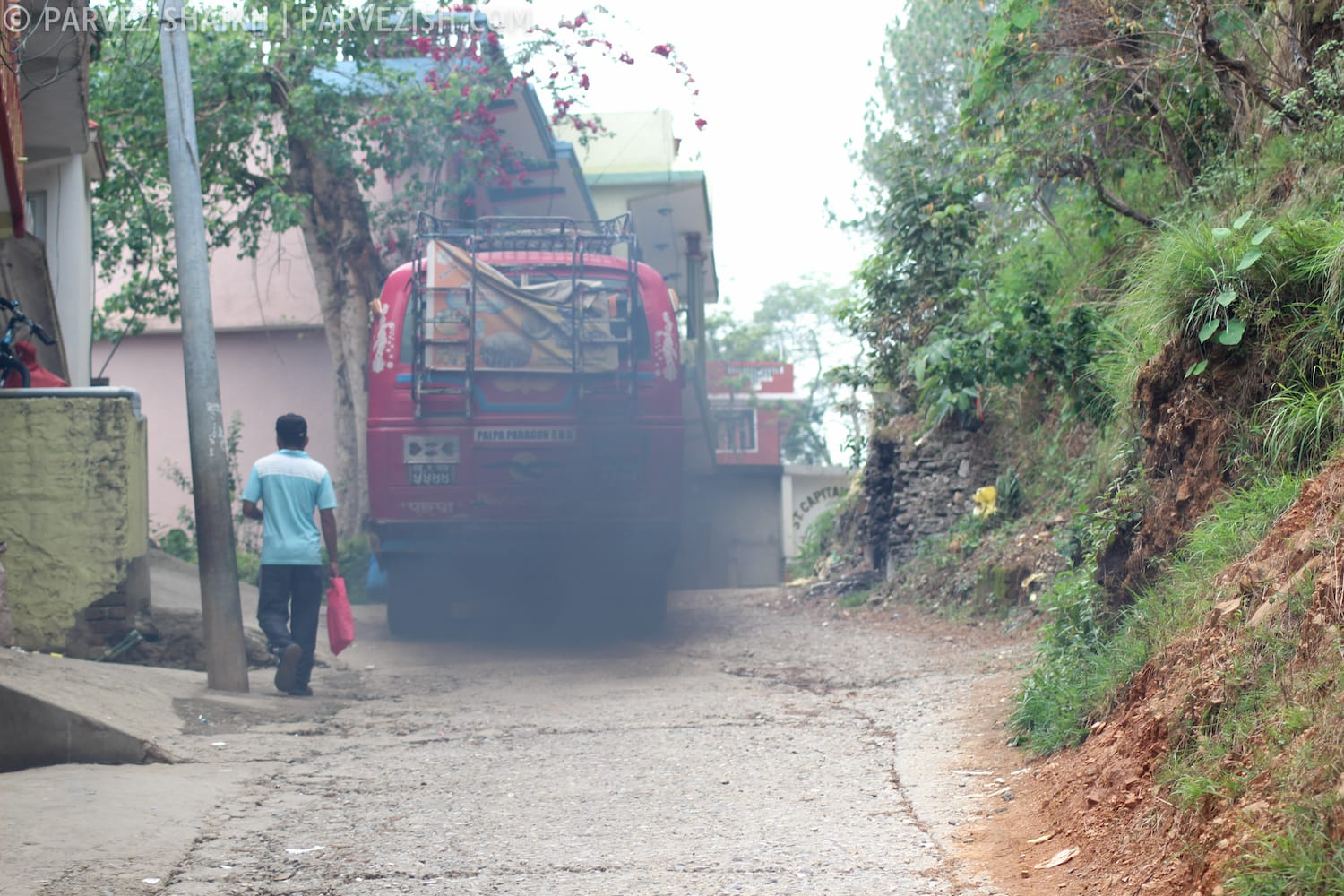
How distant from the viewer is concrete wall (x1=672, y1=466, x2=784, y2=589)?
21.9 m

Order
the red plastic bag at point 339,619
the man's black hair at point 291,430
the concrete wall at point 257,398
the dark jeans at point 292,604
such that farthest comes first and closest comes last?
the concrete wall at point 257,398 → the man's black hair at point 291,430 → the red plastic bag at point 339,619 → the dark jeans at point 292,604

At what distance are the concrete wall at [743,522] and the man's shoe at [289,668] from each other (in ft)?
48.4

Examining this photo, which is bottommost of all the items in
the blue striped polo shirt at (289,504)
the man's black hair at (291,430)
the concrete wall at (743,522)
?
the concrete wall at (743,522)

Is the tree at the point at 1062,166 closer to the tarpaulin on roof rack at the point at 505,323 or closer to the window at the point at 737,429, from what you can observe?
the tarpaulin on roof rack at the point at 505,323

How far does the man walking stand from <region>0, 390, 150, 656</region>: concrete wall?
732mm

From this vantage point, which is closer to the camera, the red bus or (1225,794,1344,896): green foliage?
(1225,794,1344,896): green foliage

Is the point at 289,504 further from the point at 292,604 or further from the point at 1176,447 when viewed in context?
the point at 1176,447

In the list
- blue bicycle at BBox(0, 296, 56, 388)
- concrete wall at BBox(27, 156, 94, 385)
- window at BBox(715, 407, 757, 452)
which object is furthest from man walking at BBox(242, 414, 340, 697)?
window at BBox(715, 407, 757, 452)

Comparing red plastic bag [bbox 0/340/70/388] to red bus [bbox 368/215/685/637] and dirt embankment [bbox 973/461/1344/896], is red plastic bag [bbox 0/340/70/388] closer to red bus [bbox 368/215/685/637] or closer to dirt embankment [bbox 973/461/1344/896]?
Result: red bus [bbox 368/215/685/637]

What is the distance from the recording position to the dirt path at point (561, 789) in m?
3.77

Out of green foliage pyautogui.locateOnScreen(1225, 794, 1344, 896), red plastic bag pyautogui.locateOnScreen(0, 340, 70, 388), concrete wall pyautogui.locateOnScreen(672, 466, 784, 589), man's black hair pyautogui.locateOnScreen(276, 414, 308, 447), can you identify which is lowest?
concrete wall pyautogui.locateOnScreen(672, 466, 784, 589)

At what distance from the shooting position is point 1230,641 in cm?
371

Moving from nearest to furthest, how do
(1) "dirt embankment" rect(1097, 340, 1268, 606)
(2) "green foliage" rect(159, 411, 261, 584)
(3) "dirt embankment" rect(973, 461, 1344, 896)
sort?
1. (3) "dirt embankment" rect(973, 461, 1344, 896)
2. (1) "dirt embankment" rect(1097, 340, 1268, 606)
3. (2) "green foliage" rect(159, 411, 261, 584)

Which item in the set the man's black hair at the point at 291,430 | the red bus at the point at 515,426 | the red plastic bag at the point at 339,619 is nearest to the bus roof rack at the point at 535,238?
the red bus at the point at 515,426
